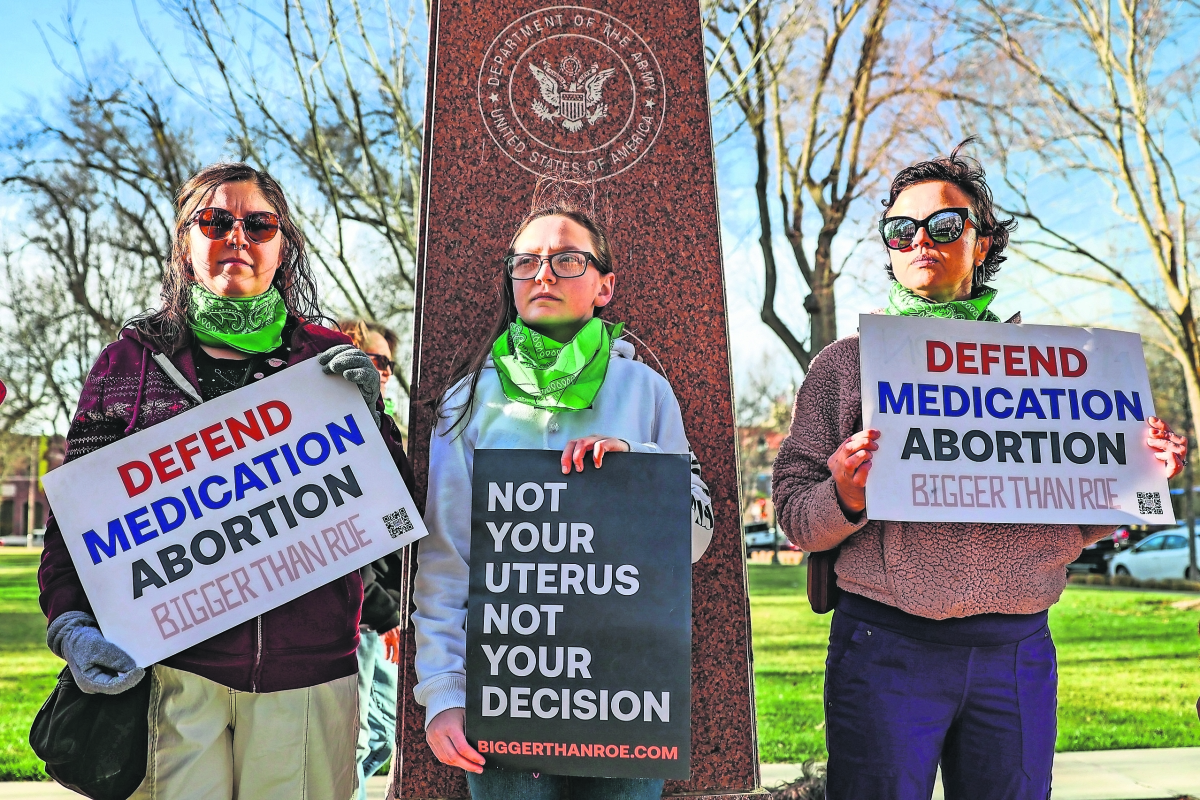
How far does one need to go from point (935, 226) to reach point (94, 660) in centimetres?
228

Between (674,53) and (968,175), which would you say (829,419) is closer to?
(968,175)

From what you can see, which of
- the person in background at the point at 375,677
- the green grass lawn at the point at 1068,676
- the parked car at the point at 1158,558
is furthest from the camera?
the parked car at the point at 1158,558

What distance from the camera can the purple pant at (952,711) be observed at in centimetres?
235

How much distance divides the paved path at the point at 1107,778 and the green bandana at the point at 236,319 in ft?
12.4

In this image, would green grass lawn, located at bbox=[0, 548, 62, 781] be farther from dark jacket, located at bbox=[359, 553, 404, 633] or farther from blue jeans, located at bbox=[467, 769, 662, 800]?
blue jeans, located at bbox=[467, 769, 662, 800]

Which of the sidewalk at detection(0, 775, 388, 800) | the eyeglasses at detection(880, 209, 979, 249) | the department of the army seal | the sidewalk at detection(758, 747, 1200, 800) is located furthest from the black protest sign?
the sidewalk at detection(0, 775, 388, 800)

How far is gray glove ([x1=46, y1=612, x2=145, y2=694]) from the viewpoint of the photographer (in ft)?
6.82

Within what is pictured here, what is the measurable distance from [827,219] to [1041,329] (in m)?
6.49

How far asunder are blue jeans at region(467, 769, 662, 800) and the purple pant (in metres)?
0.51

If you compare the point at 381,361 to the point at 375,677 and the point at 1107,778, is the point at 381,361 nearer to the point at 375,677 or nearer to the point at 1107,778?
the point at 375,677

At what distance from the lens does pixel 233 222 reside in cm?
238

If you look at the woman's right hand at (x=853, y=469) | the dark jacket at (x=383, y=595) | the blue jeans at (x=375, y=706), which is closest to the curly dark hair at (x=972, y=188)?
the woman's right hand at (x=853, y=469)

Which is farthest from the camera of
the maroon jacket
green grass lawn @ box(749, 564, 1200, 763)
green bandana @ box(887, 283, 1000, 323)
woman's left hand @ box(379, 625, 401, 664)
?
green grass lawn @ box(749, 564, 1200, 763)

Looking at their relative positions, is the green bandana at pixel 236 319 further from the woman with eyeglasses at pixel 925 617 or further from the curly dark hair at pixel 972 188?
the curly dark hair at pixel 972 188
